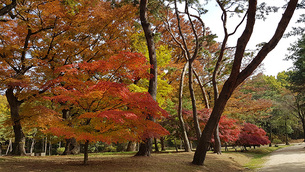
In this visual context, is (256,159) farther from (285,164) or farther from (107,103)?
(107,103)

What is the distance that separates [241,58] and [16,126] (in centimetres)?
1162

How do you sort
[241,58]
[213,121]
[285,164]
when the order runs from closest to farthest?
[241,58], [213,121], [285,164]

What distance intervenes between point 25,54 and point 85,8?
4.30m

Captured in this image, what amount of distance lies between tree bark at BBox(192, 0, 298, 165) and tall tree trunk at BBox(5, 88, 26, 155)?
9115 millimetres

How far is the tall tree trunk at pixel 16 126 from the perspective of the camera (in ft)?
33.6

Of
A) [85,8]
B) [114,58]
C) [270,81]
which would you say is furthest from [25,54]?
[270,81]

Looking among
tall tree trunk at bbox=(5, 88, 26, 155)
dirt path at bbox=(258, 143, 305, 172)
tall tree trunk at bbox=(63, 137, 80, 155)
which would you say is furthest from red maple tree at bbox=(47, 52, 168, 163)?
tall tree trunk at bbox=(63, 137, 80, 155)

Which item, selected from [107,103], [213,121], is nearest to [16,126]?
[107,103]

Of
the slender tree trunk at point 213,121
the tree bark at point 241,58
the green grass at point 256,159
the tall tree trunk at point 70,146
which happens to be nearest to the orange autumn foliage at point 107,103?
the slender tree trunk at point 213,121

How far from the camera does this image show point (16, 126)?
1055 cm

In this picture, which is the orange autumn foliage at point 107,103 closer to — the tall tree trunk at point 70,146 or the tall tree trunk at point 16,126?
the tall tree trunk at point 16,126

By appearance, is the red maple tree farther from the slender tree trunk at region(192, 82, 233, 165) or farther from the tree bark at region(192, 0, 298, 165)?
the tree bark at region(192, 0, 298, 165)

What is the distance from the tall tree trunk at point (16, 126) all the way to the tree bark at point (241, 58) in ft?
29.9

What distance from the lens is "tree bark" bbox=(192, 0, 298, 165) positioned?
6699mm
